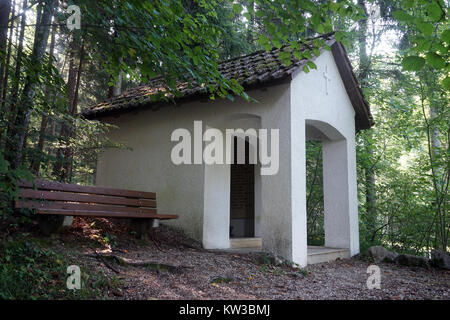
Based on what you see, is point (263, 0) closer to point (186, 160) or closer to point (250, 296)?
point (250, 296)

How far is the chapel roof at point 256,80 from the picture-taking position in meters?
6.07

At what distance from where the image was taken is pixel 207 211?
698 centimetres

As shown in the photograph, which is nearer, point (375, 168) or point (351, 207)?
point (351, 207)

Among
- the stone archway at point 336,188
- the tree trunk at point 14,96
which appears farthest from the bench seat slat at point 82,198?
the stone archway at point 336,188

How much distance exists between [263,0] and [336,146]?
5.52 meters

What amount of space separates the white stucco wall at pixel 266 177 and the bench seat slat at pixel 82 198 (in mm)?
1082

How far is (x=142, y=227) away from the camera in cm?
625

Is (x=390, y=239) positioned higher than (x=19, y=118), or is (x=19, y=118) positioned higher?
(x=19, y=118)

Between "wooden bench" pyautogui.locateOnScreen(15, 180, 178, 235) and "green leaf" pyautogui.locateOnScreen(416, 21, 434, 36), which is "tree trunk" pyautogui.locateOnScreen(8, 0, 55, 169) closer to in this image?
"wooden bench" pyautogui.locateOnScreen(15, 180, 178, 235)

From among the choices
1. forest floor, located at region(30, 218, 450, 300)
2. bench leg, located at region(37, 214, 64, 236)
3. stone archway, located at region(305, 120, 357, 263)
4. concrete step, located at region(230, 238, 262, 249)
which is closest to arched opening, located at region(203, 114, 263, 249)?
concrete step, located at region(230, 238, 262, 249)

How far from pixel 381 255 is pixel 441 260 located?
1190 mm

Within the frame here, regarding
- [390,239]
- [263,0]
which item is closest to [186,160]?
[263,0]

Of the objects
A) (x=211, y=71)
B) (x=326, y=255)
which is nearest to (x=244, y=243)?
(x=326, y=255)

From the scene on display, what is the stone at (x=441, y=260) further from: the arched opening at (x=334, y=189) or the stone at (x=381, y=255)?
the arched opening at (x=334, y=189)
